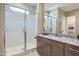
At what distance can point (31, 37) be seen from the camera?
347 cm

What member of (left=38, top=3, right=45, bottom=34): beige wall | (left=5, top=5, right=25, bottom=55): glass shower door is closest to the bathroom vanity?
(left=38, top=3, right=45, bottom=34): beige wall

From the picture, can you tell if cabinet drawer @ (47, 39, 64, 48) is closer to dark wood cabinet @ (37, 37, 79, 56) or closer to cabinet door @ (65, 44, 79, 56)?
dark wood cabinet @ (37, 37, 79, 56)

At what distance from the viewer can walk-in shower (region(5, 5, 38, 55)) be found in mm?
3207

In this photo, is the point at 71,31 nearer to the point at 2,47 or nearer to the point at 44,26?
the point at 44,26

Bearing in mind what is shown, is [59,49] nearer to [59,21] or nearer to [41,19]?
[59,21]

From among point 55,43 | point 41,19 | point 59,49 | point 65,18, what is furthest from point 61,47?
point 41,19

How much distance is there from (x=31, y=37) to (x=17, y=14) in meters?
0.92

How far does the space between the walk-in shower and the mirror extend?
0.97m

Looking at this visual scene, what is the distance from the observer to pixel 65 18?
2240mm

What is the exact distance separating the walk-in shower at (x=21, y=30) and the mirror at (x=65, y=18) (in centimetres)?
97

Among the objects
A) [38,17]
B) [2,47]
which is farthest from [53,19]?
[2,47]

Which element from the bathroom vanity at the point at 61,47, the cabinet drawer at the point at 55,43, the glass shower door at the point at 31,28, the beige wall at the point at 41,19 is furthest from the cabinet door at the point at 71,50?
the glass shower door at the point at 31,28

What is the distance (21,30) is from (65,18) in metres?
1.73

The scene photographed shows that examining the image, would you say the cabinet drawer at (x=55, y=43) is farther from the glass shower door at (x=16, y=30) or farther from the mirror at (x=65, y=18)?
the glass shower door at (x=16, y=30)
